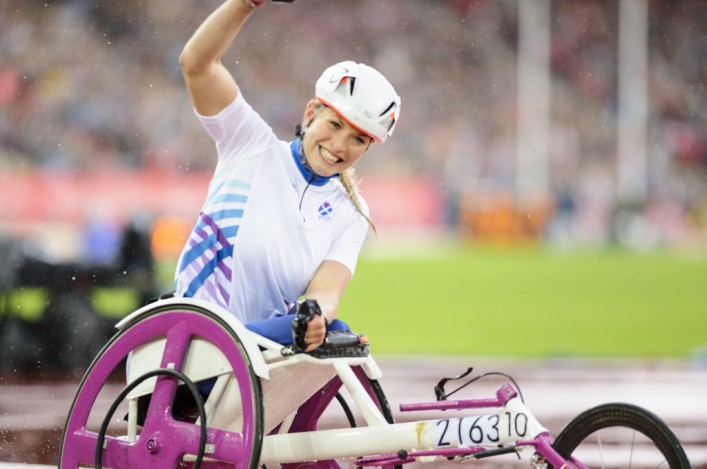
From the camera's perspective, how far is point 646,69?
43.1m

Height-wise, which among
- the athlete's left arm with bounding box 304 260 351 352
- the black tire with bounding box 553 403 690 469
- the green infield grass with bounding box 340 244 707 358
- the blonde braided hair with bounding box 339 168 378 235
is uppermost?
the green infield grass with bounding box 340 244 707 358

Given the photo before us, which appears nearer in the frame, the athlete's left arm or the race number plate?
the race number plate

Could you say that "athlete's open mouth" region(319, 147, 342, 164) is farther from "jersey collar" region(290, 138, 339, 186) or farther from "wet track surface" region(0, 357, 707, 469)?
"wet track surface" region(0, 357, 707, 469)

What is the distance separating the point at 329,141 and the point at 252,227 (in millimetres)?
440

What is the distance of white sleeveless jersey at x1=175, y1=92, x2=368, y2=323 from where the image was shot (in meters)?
5.03

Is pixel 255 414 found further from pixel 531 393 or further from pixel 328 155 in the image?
pixel 531 393

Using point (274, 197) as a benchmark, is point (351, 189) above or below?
above

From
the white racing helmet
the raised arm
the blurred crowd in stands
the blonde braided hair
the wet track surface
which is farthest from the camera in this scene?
the blurred crowd in stands

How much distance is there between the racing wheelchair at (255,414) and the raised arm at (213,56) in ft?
2.48

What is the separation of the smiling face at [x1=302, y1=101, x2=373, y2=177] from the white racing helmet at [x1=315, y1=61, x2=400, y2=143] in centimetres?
5

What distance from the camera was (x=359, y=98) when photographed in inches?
196

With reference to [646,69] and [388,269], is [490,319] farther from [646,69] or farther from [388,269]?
[646,69]

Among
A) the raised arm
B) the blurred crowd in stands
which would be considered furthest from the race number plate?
the blurred crowd in stands

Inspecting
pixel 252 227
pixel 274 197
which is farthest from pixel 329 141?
pixel 252 227
